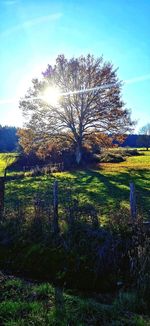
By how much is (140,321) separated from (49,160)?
1531 inches

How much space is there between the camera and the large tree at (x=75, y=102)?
36.2m

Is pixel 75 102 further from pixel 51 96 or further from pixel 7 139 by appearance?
pixel 7 139

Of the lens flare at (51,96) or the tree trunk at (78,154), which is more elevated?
the lens flare at (51,96)

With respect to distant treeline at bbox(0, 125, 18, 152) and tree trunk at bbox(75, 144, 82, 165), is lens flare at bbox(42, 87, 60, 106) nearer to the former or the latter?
tree trunk at bbox(75, 144, 82, 165)

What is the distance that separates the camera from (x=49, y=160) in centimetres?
4447

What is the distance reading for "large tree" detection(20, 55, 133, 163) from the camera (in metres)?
36.2

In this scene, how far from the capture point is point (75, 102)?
121 feet

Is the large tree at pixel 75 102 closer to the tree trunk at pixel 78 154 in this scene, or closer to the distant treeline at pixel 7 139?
the tree trunk at pixel 78 154

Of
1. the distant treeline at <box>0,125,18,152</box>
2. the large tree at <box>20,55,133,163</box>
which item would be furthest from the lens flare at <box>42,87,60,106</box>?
the distant treeline at <box>0,125,18,152</box>

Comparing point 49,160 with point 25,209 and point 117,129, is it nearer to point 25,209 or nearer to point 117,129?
point 117,129

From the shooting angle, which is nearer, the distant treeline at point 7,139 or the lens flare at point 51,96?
the lens flare at point 51,96

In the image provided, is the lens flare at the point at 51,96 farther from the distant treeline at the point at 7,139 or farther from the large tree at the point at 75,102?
the distant treeline at the point at 7,139

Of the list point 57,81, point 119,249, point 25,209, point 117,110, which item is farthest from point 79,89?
point 119,249

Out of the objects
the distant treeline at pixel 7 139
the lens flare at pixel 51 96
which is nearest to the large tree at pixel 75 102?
the lens flare at pixel 51 96
